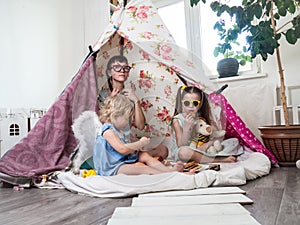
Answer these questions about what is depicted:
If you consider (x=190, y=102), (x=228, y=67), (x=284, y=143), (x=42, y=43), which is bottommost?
(x=284, y=143)

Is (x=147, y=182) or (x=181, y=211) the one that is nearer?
(x=181, y=211)

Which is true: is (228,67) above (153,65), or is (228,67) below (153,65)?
above

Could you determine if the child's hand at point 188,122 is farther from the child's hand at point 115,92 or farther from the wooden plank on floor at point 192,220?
the wooden plank on floor at point 192,220

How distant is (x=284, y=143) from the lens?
5.05ft

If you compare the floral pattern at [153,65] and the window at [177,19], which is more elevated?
the window at [177,19]

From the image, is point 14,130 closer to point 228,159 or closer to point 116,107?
point 116,107

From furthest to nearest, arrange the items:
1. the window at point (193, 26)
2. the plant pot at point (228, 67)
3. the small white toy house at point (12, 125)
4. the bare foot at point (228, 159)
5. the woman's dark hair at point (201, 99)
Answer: the window at point (193, 26)
the plant pot at point (228, 67)
the small white toy house at point (12, 125)
the bare foot at point (228, 159)
the woman's dark hair at point (201, 99)

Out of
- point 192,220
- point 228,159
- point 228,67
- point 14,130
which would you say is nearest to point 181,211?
point 192,220

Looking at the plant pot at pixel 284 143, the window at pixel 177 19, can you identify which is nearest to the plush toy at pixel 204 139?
the plant pot at pixel 284 143

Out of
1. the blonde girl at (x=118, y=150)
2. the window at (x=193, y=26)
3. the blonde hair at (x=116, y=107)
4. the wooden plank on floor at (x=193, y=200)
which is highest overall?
the window at (x=193, y=26)

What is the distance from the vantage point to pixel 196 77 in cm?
135

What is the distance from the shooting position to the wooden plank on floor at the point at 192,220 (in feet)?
2.16

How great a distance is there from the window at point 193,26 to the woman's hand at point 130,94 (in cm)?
134

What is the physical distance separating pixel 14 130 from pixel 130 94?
0.97 meters
